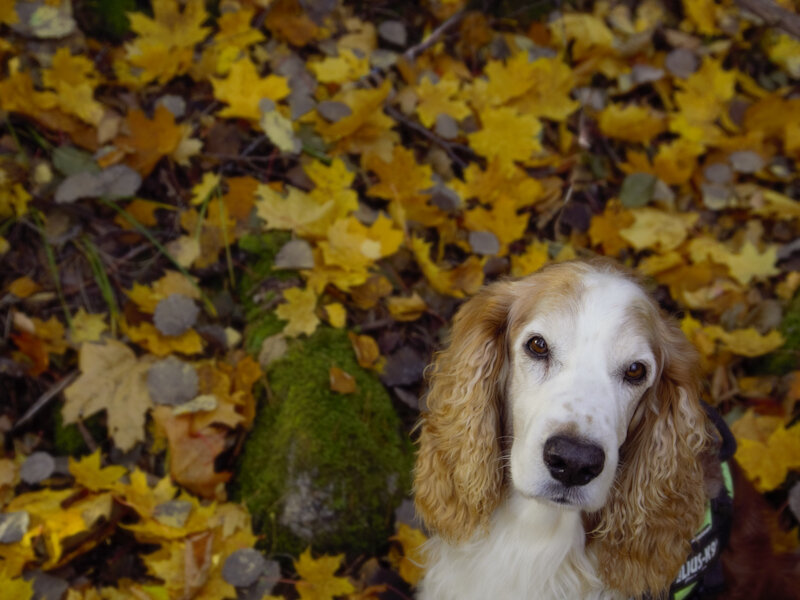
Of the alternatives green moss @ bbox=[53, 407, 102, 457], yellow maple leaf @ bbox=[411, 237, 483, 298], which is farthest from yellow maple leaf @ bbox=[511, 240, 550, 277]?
green moss @ bbox=[53, 407, 102, 457]

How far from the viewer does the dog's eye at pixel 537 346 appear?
2.62 metres

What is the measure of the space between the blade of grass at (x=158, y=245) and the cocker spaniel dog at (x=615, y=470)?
1.54 meters

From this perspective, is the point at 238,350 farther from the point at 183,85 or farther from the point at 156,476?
the point at 183,85

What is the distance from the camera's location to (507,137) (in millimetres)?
4512

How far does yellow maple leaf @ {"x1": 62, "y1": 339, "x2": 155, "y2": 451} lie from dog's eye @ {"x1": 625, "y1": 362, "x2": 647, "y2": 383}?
2315 millimetres

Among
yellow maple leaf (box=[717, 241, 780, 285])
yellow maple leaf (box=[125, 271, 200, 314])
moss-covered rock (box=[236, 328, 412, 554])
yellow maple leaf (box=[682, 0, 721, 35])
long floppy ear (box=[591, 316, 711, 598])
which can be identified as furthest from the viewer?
yellow maple leaf (box=[682, 0, 721, 35])

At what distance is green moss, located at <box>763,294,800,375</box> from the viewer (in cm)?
411

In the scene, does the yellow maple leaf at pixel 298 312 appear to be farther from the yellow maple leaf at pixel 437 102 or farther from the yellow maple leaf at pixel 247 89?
the yellow maple leaf at pixel 437 102

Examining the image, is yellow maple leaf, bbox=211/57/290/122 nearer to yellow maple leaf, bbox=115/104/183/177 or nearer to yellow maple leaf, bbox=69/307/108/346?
yellow maple leaf, bbox=115/104/183/177

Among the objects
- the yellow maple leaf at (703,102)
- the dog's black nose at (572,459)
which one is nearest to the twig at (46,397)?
the dog's black nose at (572,459)

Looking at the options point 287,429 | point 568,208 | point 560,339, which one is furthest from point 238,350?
point 568,208

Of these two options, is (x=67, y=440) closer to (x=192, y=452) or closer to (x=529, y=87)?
(x=192, y=452)

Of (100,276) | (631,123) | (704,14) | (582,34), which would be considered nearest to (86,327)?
(100,276)

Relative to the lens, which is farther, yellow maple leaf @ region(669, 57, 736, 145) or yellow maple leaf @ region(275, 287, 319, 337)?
yellow maple leaf @ region(669, 57, 736, 145)
